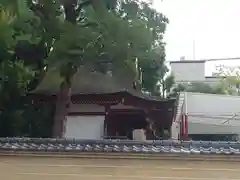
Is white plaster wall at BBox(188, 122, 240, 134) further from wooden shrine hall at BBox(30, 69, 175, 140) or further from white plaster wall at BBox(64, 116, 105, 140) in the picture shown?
white plaster wall at BBox(64, 116, 105, 140)

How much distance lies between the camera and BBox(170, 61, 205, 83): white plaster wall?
38562 millimetres

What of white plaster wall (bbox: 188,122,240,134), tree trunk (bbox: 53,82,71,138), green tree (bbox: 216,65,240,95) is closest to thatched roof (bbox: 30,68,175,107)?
tree trunk (bbox: 53,82,71,138)

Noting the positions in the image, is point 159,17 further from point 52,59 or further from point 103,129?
point 103,129

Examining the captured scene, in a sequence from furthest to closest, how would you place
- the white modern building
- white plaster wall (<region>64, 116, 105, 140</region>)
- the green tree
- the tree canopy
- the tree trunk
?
the green tree → white plaster wall (<region>64, 116, 105, 140</region>) → the white modern building → the tree trunk → the tree canopy

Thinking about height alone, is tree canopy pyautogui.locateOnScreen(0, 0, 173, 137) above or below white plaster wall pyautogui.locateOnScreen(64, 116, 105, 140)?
above

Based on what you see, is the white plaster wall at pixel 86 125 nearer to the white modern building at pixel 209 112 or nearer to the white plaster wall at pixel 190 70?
the white modern building at pixel 209 112

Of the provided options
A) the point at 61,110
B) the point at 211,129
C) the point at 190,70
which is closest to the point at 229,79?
the point at 190,70

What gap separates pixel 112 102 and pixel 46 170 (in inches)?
354

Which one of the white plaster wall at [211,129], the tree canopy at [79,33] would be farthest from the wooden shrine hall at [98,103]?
the white plaster wall at [211,129]

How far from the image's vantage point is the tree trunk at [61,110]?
1423cm

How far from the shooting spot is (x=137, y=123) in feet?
59.6

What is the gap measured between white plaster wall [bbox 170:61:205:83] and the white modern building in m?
20.5

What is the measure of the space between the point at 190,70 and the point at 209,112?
2329 cm

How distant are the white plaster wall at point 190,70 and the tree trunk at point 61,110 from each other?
24.5 metres
